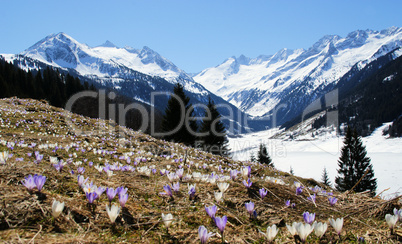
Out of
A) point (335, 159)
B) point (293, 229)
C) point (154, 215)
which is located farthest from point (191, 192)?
point (335, 159)

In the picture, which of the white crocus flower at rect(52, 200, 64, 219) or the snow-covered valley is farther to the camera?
the snow-covered valley

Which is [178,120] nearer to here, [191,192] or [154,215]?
[191,192]

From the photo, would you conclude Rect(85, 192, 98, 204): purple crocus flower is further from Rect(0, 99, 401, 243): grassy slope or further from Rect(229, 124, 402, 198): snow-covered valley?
Rect(229, 124, 402, 198): snow-covered valley

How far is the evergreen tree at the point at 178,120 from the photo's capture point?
38656 mm

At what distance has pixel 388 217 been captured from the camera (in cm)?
190

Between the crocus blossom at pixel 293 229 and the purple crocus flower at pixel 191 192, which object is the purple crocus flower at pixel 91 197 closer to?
the purple crocus flower at pixel 191 192

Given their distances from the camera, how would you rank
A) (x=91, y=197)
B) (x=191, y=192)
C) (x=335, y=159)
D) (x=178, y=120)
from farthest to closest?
1. (x=335, y=159)
2. (x=178, y=120)
3. (x=191, y=192)
4. (x=91, y=197)

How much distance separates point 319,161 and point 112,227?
122 m

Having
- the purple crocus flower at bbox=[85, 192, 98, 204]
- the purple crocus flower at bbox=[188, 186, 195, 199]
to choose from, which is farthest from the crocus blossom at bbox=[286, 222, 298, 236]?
the purple crocus flower at bbox=[85, 192, 98, 204]

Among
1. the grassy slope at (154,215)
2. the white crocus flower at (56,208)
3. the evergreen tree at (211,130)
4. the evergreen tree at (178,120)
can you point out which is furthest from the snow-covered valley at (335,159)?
the white crocus flower at (56,208)

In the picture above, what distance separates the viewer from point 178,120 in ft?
131

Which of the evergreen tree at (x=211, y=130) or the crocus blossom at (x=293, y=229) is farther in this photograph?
the evergreen tree at (x=211, y=130)

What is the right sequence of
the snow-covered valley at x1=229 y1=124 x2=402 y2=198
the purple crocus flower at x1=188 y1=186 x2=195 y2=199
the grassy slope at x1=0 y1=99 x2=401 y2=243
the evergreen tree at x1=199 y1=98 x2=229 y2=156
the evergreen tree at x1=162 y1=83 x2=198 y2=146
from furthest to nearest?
the snow-covered valley at x1=229 y1=124 x2=402 y2=198 < the evergreen tree at x1=199 y1=98 x2=229 y2=156 < the evergreen tree at x1=162 y1=83 x2=198 y2=146 < the purple crocus flower at x1=188 y1=186 x2=195 y2=199 < the grassy slope at x1=0 y1=99 x2=401 y2=243

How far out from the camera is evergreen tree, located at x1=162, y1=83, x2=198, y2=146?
3866 centimetres
